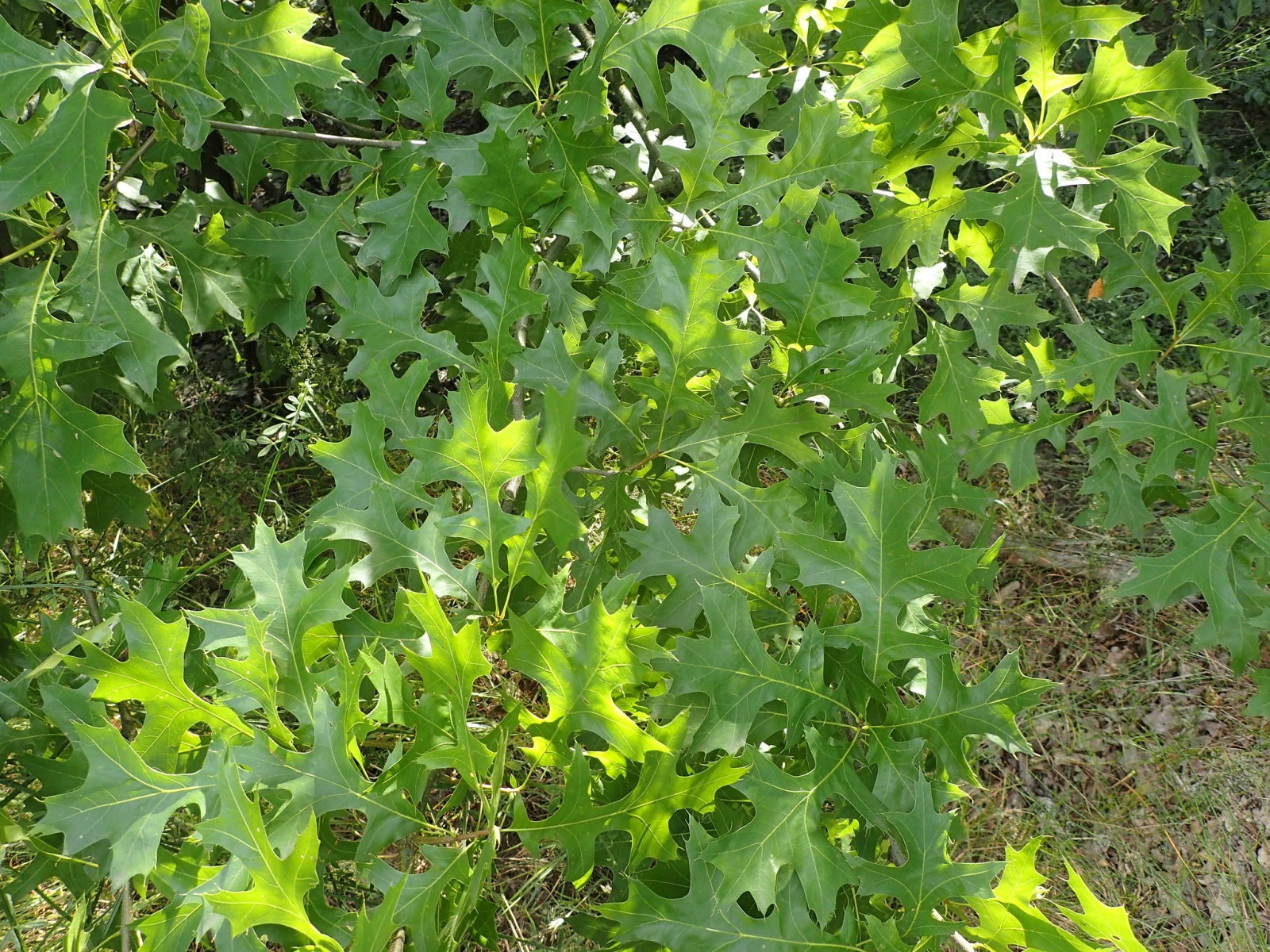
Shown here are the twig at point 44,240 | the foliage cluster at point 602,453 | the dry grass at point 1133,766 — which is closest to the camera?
the foliage cluster at point 602,453

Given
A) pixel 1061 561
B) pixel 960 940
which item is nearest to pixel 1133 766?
pixel 1061 561

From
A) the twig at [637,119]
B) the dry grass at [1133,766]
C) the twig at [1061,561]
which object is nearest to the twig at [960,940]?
the twig at [637,119]

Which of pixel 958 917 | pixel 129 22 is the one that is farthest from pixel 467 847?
pixel 958 917

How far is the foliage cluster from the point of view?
2.89 feet

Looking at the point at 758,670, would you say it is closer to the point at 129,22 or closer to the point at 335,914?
the point at 335,914

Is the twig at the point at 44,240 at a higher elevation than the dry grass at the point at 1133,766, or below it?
higher

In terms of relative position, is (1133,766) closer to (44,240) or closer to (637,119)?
(637,119)

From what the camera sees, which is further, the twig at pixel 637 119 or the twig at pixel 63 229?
the twig at pixel 637 119

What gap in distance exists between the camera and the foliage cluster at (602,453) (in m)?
0.88

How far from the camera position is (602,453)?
1.27 meters

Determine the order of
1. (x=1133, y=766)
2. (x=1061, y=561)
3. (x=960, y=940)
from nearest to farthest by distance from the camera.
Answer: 1. (x=960, y=940)
2. (x=1133, y=766)
3. (x=1061, y=561)

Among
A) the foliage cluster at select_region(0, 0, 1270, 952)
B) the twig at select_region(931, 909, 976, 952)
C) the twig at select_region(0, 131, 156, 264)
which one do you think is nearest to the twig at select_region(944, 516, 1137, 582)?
the foliage cluster at select_region(0, 0, 1270, 952)

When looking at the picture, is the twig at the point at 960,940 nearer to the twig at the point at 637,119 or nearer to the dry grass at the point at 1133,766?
the twig at the point at 637,119

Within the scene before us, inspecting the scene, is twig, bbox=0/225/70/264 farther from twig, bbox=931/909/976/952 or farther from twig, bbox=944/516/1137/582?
twig, bbox=944/516/1137/582
